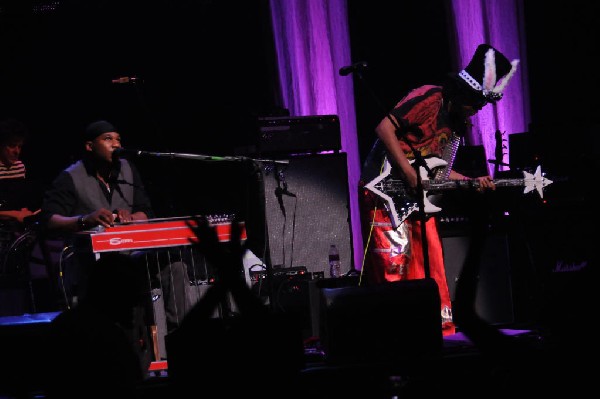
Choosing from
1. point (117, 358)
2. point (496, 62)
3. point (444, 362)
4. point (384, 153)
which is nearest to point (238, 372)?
point (117, 358)

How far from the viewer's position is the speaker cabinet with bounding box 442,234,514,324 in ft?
22.1

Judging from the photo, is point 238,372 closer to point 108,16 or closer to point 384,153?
point 384,153

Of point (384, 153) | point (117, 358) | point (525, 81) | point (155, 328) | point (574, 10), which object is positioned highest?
point (574, 10)

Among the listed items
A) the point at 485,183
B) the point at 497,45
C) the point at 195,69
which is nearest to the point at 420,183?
the point at 485,183

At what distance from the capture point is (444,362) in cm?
388

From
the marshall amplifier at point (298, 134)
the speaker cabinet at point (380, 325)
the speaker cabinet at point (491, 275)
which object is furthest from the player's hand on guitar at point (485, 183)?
the speaker cabinet at point (380, 325)

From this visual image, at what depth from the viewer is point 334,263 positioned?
23.7 ft

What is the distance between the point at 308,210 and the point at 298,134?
26.6 inches

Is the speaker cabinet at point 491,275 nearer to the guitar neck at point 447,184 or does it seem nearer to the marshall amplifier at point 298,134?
the guitar neck at point 447,184

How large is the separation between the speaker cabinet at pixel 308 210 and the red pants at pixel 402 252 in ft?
3.59

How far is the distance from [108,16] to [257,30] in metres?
1.49

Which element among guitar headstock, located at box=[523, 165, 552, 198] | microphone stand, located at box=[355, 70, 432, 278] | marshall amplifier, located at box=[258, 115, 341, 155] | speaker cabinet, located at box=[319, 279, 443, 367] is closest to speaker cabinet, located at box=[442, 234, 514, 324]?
guitar headstock, located at box=[523, 165, 552, 198]

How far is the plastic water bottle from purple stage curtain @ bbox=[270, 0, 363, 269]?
1.15 meters

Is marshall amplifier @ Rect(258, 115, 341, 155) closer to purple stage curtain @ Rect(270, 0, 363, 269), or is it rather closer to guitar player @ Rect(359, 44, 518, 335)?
purple stage curtain @ Rect(270, 0, 363, 269)
